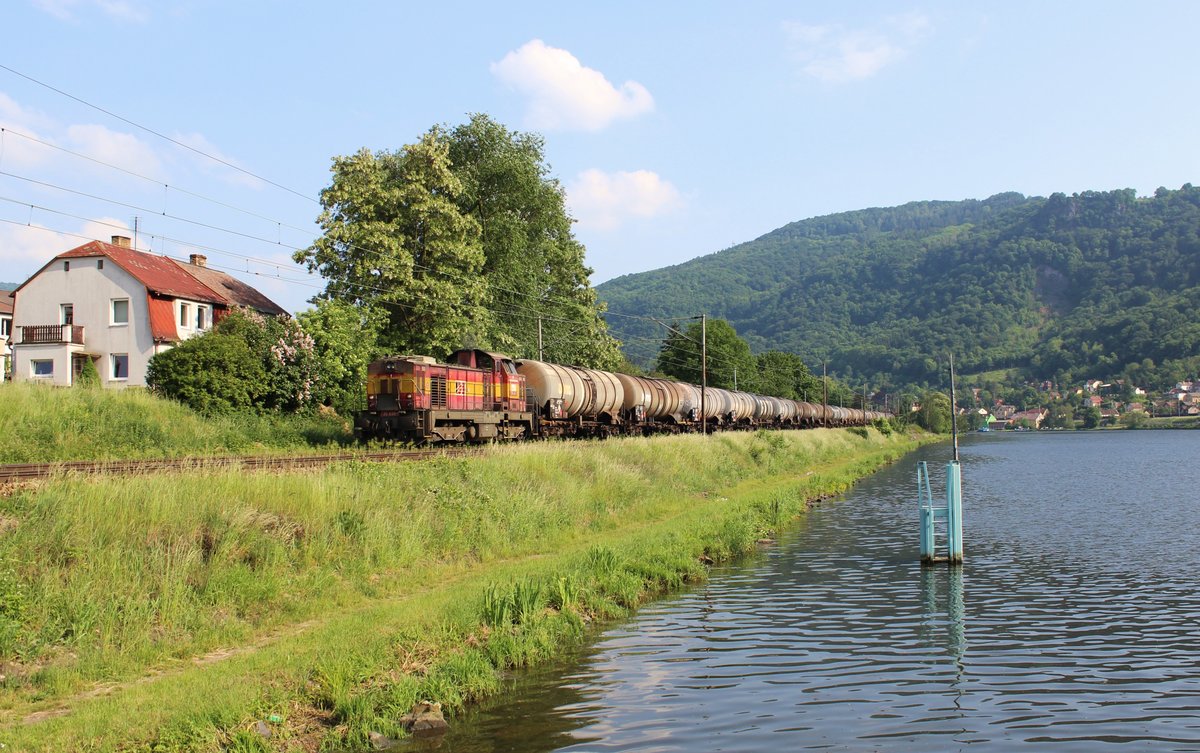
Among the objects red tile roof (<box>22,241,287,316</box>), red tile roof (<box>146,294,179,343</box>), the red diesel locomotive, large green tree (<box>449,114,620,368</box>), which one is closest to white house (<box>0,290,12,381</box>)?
red tile roof (<box>22,241,287,316</box>)

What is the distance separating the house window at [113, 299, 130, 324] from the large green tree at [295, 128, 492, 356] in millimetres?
12216

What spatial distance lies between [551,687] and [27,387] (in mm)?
24976

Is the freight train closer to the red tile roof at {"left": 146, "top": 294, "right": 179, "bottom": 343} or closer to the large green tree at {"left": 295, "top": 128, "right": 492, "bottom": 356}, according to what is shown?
the large green tree at {"left": 295, "top": 128, "right": 492, "bottom": 356}

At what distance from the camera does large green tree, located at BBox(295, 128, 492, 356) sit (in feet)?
150

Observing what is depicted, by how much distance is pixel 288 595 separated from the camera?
13695mm

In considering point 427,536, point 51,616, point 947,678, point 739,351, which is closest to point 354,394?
point 427,536

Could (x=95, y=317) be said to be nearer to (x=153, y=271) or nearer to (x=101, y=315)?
(x=101, y=315)

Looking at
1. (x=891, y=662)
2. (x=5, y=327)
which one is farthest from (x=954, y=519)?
(x=5, y=327)

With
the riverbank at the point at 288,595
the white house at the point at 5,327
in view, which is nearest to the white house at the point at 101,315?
the white house at the point at 5,327

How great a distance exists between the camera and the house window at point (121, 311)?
50.3 metres

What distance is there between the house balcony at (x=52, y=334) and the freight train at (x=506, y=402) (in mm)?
27979

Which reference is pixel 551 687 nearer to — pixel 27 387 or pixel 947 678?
pixel 947 678

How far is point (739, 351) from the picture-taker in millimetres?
114375

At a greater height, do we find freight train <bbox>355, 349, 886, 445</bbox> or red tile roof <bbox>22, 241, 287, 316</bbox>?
red tile roof <bbox>22, 241, 287, 316</bbox>
